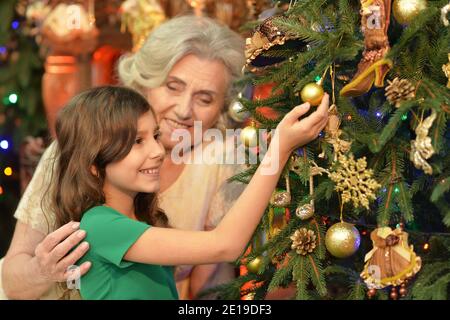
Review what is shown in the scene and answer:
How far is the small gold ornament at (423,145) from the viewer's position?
5.22 feet

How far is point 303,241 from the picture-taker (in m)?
1.83

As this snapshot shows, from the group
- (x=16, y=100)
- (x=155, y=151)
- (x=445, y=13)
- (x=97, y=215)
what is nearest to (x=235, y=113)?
(x=155, y=151)

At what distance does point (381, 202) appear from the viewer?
1.77 metres

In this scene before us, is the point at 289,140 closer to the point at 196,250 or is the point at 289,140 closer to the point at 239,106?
the point at 196,250

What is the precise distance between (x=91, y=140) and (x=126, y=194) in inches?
6.7

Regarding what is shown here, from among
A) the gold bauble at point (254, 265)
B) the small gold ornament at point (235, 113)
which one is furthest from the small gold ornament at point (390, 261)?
the small gold ornament at point (235, 113)

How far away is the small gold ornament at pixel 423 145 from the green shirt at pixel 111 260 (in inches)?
25.4

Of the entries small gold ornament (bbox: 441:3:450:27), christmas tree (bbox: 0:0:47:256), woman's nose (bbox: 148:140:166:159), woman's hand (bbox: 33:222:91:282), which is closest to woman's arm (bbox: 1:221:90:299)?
woman's hand (bbox: 33:222:91:282)

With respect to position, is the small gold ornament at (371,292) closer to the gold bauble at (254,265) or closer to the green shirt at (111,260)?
the gold bauble at (254,265)

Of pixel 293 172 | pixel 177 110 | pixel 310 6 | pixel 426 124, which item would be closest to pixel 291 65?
pixel 310 6

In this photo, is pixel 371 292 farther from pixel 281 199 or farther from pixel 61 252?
pixel 61 252

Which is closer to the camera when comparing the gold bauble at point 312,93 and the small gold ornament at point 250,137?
the gold bauble at point 312,93

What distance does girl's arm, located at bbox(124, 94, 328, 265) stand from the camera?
176 cm
